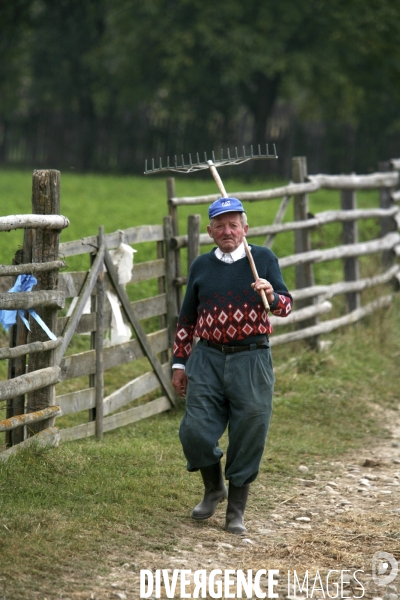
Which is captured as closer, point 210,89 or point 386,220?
point 386,220

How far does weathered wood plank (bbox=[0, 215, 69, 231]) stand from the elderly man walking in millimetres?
978

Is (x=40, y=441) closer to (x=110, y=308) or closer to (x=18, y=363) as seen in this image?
(x=18, y=363)

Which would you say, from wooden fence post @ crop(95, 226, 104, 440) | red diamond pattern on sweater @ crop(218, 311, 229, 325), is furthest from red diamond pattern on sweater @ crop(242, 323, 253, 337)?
wooden fence post @ crop(95, 226, 104, 440)

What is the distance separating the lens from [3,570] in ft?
13.6

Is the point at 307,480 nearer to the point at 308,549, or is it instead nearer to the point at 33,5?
the point at 308,549

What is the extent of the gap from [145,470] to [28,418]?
83 cm

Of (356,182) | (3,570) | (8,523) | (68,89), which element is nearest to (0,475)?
(8,523)

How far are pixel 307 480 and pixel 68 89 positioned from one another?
100 ft

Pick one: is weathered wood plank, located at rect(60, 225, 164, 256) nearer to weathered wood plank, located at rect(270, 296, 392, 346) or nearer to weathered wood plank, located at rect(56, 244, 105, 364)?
weathered wood plank, located at rect(56, 244, 105, 364)

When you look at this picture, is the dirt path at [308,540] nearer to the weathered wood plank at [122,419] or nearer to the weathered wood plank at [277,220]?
the weathered wood plank at [122,419]

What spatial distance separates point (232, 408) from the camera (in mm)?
5102

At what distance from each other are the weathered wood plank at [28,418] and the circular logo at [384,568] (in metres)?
2.10

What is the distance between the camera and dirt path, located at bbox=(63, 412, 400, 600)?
431 cm

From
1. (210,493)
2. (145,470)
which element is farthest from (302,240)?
→ (210,493)
